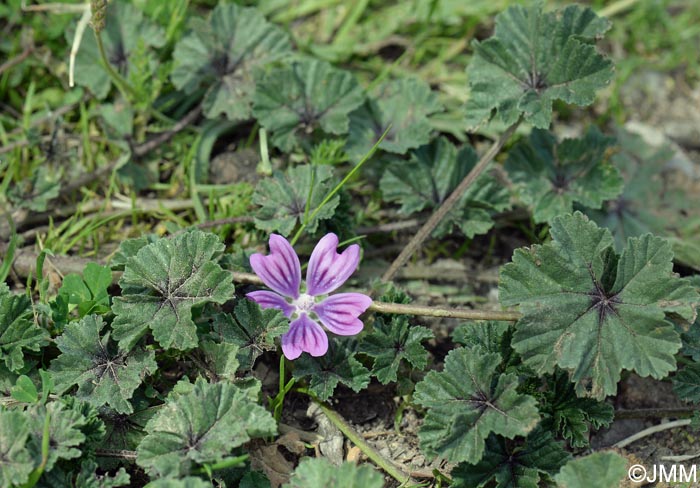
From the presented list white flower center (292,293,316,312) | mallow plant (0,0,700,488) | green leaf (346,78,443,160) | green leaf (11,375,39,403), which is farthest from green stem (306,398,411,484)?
green leaf (346,78,443,160)

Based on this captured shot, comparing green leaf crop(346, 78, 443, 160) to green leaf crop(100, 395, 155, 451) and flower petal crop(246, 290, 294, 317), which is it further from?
green leaf crop(100, 395, 155, 451)

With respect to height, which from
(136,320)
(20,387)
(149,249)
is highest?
(149,249)

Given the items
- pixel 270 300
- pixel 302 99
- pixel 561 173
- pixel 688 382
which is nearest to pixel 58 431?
Result: pixel 270 300

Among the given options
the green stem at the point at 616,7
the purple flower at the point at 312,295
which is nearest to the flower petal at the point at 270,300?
the purple flower at the point at 312,295

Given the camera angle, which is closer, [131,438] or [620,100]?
[131,438]

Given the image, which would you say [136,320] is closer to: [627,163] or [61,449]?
[61,449]

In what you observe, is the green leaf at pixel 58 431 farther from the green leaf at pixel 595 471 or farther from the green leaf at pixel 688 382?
the green leaf at pixel 688 382

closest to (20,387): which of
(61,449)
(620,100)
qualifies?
(61,449)
